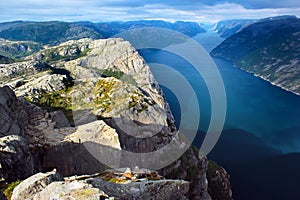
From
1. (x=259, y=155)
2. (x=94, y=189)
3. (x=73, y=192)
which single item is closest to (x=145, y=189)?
(x=94, y=189)

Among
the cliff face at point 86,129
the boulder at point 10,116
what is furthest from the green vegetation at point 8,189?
the boulder at point 10,116

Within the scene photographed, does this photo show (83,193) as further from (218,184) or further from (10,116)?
(218,184)

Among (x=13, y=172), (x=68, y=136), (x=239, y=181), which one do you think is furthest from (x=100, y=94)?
(x=239, y=181)

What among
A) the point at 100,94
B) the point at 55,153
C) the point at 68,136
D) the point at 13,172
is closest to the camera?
the point at 13,172

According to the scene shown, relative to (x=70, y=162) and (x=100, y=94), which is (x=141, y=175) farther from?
(x=100, y=94)

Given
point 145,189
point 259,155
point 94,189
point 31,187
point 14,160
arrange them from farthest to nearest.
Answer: point 259,155 → point 14,160 → point 145,189 → point 31,187 → point 94,189

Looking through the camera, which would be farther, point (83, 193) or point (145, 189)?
point (145, 189)

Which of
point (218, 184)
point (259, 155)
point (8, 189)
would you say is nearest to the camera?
point (8, 189)

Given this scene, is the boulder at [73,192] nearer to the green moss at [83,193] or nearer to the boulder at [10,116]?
the green moss at [83,193]

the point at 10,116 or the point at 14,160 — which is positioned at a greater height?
the point at 10,116
